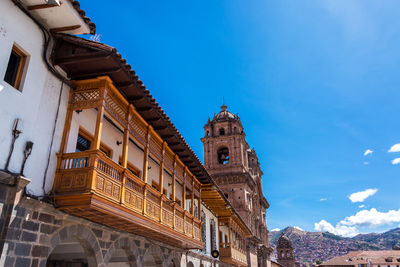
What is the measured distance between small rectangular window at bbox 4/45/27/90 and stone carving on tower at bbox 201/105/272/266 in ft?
102

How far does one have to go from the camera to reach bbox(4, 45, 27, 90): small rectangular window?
20.1 ft

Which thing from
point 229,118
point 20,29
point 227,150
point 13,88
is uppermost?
point 229,118

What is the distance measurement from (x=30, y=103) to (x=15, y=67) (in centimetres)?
72

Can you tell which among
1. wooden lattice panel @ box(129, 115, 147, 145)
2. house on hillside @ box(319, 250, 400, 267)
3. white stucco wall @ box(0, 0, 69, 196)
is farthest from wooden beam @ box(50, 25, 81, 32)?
house on hillside @ box(319, 250, 400, 267)

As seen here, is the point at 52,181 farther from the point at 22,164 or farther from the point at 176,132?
the point at 176,132

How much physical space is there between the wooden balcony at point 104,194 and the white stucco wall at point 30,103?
1.27ft

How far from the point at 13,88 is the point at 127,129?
108 inches

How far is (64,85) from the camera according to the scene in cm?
730

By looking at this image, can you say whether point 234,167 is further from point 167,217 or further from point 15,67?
point 15,67

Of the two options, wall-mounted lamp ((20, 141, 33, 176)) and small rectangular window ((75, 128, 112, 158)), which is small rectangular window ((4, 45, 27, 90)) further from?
small rectangular window ((75, 128, 112, 158))

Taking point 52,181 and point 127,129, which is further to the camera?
point 127,129

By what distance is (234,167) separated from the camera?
3778 cm

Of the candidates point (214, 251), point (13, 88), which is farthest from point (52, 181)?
point (214, 251)

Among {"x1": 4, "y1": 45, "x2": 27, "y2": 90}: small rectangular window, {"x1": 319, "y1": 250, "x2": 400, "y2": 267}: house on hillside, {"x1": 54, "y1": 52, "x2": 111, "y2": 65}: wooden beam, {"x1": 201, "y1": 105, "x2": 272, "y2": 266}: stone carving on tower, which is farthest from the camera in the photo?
{"x1": 319, "y1": 250, "x2": 400, "y2": 267}: house on hillside
